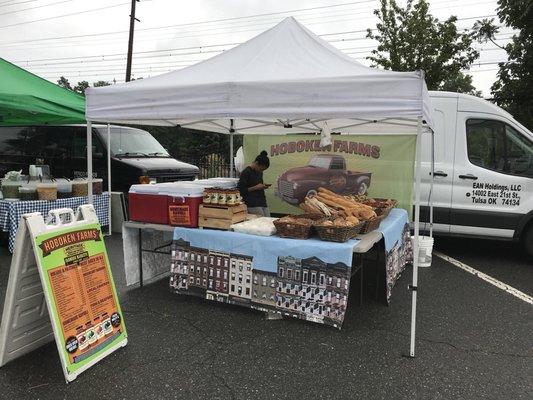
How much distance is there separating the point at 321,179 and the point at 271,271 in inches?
135

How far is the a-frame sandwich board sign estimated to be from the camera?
2890 mm

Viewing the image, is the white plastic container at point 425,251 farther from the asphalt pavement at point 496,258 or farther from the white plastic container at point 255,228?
Answer: the white plastic container at point 255,228

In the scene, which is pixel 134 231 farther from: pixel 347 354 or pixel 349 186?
pixel 349 186

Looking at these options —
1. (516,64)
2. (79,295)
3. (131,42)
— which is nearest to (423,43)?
(516,64)

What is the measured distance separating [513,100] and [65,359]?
46.8 ft

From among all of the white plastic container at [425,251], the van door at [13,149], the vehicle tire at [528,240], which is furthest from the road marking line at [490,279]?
the van door at [13,149]

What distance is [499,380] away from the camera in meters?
3.06

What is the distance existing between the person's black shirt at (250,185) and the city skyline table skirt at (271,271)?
1.34 meters

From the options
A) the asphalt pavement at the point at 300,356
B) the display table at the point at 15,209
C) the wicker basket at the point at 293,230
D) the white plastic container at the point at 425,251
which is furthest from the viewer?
the display table at the point at 15,209

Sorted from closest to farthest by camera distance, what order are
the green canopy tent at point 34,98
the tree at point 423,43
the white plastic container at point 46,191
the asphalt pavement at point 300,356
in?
the asphalt pavement at point 300,356 → the green canopy tent at point 34,98 → the white plastic container at point 46,191 → the tree at point 423,43

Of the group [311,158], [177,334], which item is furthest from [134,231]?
[311,158]

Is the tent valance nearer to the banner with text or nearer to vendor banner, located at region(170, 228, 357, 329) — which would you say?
vendor banner, located at region(170, 228, 357, 329)

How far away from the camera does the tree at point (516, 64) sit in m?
11.6

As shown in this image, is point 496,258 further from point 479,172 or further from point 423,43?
point 423,43
